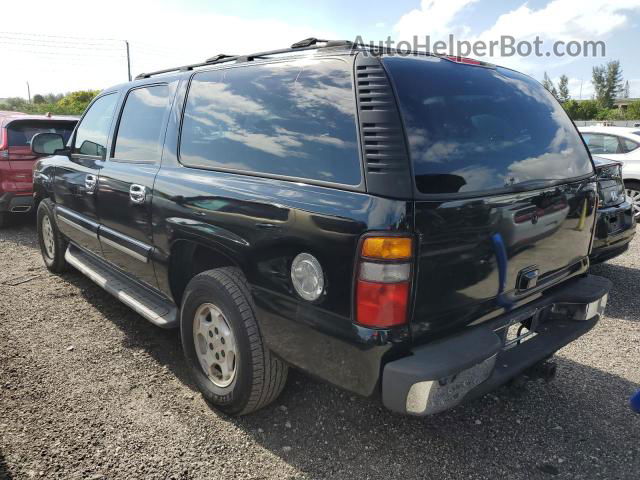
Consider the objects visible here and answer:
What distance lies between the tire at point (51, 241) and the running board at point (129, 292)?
1.47 ft

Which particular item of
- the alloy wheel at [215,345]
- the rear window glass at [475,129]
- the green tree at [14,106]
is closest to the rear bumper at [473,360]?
the rear window glass at [475,129]

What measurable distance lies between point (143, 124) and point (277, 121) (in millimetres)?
1477

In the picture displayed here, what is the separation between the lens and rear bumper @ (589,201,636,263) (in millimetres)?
4258

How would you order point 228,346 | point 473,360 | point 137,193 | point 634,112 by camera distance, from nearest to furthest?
point 473,360
point 228,346
point 137,193
point 634,112

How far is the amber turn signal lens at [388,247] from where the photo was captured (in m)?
1.76

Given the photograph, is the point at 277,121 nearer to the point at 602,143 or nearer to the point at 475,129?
the point at 475,129

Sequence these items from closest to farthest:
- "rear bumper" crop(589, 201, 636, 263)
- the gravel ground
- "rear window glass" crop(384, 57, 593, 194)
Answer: "rear window glass" crop(384, 57, 593, 194) < the gravel ground < "rear bumper" crop(589, 201, 636, 263)

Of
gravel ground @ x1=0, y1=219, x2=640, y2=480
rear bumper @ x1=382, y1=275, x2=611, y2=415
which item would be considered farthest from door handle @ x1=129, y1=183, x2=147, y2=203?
rear bumper @ x1=382, y1=275, x2=611, y2=415

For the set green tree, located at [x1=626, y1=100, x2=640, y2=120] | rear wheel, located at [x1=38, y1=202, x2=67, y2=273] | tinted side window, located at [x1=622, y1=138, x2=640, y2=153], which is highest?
green tree, located at [x1=626, y1=100, x2=640, y2=120]

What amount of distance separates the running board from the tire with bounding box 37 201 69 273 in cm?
45

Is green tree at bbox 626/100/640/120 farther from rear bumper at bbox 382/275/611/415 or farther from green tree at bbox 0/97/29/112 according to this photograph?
rear bumper at bbox 382/275/611/415

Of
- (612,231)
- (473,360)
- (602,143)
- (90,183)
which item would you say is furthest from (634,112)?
(473,360)

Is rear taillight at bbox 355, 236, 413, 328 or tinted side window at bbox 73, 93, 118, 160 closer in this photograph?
rear taillight at bbox 355, 236, 413, 328

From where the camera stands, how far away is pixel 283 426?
2562mm
